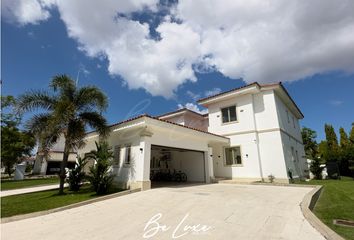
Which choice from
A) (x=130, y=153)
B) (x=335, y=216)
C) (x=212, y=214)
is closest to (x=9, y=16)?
(x=130, y=153)

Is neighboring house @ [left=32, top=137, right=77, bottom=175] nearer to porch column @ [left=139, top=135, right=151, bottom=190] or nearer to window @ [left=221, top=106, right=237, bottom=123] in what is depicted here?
window @ [left=221, top=106, right=237, bottom=123]

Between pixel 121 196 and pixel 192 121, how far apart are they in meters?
14.8

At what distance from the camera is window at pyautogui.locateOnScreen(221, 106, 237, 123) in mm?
19342

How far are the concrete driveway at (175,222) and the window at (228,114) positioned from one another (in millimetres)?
11661

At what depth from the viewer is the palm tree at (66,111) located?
11845 millimetres

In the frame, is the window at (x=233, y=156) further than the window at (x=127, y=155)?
Yes

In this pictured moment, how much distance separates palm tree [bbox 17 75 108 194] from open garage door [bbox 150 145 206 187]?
222 inches

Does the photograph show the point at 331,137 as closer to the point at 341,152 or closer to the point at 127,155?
the point at 341,152

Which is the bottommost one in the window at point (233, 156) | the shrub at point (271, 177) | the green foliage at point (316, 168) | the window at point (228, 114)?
the shrub at point (271, 177)

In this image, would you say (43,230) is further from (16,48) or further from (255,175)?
(255,175)

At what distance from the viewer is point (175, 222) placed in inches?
228

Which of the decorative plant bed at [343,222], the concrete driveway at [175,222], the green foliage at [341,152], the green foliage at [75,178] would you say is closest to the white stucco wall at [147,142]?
the green foliage at [75,178]

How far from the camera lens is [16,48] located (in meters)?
10.8

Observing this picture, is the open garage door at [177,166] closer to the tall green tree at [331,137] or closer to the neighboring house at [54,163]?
the neighboring house at [54,163]
